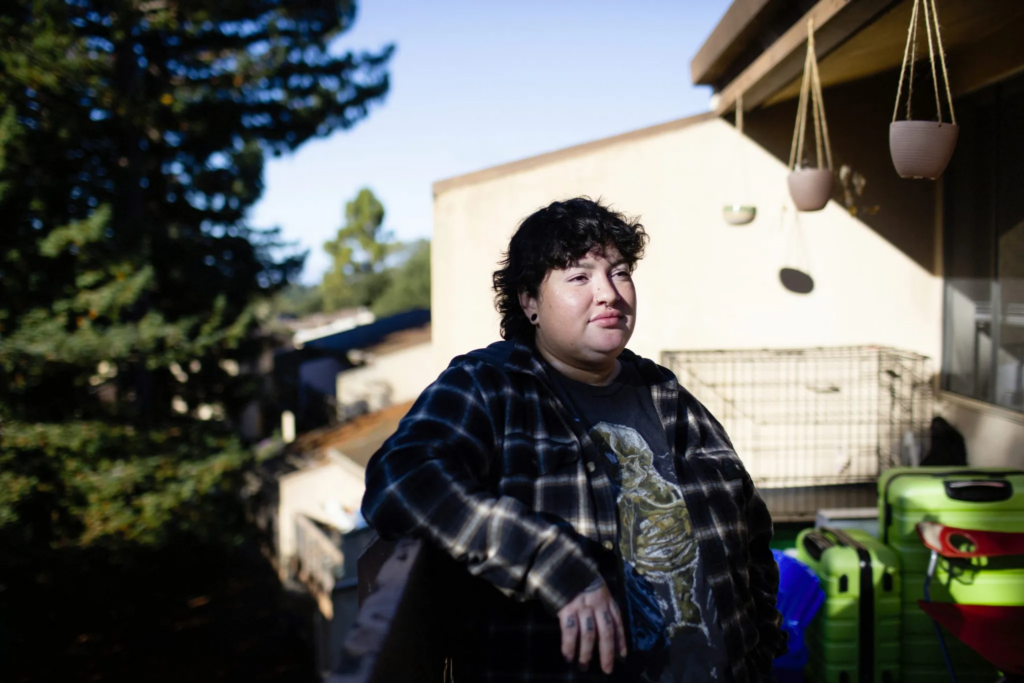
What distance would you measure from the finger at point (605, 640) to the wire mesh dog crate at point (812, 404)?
3720mm

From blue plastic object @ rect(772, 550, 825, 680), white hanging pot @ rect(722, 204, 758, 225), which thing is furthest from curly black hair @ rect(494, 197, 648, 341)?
white hanging pot @ rect(722, 204, 758, 225)

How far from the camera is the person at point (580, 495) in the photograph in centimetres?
130

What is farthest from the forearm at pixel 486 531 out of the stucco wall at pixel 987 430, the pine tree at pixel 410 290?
the pine tree at pixel 410 290

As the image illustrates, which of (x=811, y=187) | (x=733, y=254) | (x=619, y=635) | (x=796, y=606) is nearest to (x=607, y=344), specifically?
(x=619, y=635)

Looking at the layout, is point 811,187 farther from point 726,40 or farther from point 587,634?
point 587,634

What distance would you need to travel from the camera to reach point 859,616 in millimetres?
2854

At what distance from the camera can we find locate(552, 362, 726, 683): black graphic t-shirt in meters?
1.47

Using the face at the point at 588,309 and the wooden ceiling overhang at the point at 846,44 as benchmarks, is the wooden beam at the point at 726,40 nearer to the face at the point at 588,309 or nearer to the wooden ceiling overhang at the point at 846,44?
the wooden ceiling overhang at the point at 846,44

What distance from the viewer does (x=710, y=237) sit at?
546 cm

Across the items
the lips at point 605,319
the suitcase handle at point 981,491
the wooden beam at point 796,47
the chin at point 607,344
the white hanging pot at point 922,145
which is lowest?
the suitcase handle at point 981,491

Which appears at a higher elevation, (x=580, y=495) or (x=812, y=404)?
(x=580, y=495)

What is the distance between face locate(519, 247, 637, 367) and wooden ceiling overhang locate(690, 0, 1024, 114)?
7.34 ft

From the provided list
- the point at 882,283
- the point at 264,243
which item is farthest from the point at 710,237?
the point at 264,243

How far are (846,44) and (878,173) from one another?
1.44 meters
